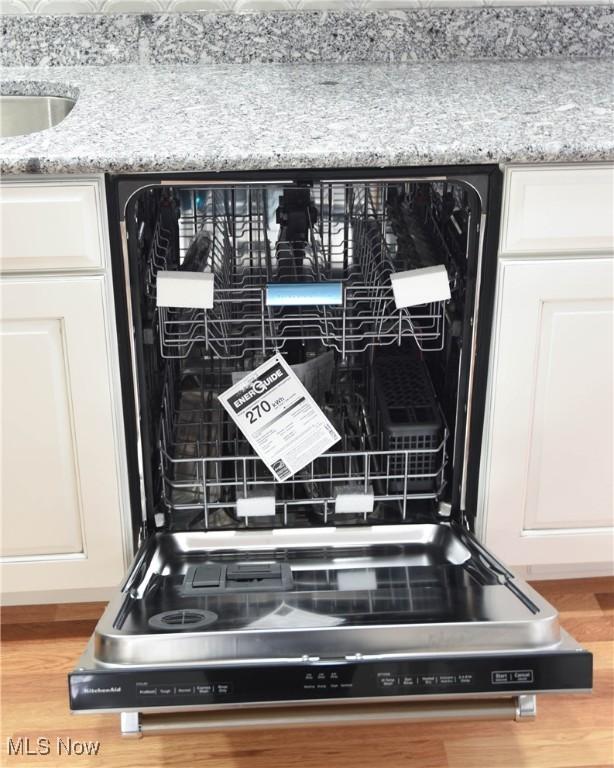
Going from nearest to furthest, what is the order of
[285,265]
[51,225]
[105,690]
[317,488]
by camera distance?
[105,690], [51,225], [317,488], [285,265]

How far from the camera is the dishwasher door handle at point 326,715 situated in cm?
116

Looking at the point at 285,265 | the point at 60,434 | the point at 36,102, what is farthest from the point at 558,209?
the point at 36,102

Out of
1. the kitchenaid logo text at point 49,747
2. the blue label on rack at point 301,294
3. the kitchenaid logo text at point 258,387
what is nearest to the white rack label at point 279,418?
the kitchenaid logo text at point 258,387

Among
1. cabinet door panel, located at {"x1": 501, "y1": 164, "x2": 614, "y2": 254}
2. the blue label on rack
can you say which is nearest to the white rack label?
the blue label on rack

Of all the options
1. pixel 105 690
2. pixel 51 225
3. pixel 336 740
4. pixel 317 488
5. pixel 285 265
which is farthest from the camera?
pixel 285 265

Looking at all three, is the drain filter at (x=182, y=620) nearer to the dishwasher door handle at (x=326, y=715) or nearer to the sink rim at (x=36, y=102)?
the dishwasher door handle at (x=326, y=715)

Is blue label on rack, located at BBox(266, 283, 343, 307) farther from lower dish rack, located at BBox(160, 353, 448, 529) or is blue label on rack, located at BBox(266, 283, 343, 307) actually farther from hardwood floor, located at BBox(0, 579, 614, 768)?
hardwood floor, located at BBox(0, 579, 614, 768)

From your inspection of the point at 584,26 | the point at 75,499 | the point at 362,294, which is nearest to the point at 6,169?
the point at 75,499

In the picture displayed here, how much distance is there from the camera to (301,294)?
1419 mm

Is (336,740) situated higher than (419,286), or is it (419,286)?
(419,286)

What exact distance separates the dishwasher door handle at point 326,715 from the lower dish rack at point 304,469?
0.41m

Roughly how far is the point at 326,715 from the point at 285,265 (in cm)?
91

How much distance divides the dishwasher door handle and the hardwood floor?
310mm

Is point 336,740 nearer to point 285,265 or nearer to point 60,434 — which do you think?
point 60,434
